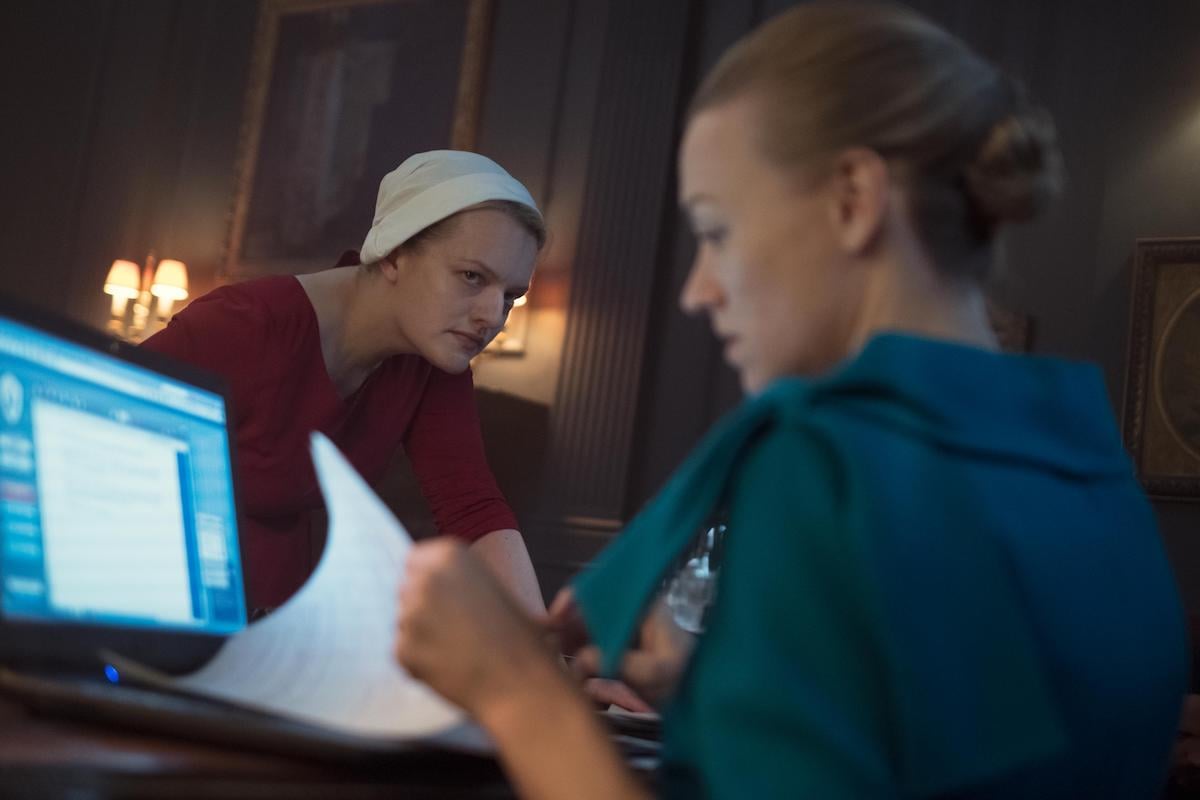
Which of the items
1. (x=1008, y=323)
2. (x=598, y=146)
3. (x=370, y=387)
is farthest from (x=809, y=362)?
(x=598, y=146)

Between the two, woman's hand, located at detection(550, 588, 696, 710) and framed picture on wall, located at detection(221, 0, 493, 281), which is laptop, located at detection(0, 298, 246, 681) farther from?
framed picture on wall, located at detection(221, 0, 493, 281)

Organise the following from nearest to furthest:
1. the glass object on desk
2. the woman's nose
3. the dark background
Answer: the woman's nose, the glass object on desk, the dark background

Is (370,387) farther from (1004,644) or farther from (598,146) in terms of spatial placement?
(598,146)

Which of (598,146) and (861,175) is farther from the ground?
(598,146)

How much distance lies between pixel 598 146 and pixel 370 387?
3523 mm

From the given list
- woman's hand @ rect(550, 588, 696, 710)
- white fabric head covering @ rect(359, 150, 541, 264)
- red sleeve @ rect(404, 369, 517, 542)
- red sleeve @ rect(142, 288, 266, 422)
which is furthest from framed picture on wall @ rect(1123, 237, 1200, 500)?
woman's hand @ rect(550, 588, 696, 710)

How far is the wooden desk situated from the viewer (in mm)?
643

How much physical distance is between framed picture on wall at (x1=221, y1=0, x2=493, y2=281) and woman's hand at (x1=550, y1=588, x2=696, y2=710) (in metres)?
4.97

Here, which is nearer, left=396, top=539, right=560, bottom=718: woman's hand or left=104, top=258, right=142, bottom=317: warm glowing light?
left=396, top=539, right=560, bottom=718: woman's hand

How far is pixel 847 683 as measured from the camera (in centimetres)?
66

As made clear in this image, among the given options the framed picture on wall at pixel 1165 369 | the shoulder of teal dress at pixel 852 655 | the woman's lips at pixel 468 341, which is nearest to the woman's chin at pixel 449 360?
the woman's lips at pixel 468 341

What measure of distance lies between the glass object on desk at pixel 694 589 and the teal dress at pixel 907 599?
83 centimetres

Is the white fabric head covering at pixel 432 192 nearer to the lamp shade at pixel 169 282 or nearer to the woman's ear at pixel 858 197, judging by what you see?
the woman's ear at pixel 858 197

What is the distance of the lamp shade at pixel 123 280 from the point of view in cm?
636
